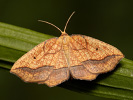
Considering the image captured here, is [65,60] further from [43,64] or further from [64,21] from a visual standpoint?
[64,21]

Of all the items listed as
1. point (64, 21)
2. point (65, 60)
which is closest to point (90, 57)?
point (65, 60)

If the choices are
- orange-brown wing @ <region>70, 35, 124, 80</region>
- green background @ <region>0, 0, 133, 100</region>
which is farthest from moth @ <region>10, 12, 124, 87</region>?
green background @ <region>0, 0, 133, 100</region>

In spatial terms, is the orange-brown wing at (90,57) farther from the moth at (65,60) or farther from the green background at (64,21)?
the green background at (64,21)

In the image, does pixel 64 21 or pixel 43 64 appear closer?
pixel 43 64

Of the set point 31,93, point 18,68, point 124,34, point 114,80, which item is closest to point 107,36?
point 124,34

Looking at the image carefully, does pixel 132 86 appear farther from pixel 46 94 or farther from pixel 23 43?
pixel 46 94

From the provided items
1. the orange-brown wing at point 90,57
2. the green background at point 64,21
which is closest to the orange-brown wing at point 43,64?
the orange-brown wing at point 90,57

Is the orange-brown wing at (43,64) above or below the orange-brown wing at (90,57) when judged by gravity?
below
